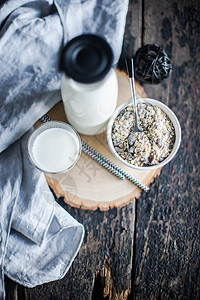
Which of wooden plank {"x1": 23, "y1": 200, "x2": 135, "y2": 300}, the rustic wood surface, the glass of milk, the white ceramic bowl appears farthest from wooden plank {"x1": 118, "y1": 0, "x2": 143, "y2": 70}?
wooden plank {"x1": 23, "y1": 200, "x2": 135, "y2": 300}

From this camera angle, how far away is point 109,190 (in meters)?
0.86

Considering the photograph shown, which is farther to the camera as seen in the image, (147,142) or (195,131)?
(195,131)

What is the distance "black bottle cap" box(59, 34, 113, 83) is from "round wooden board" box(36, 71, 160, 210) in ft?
0.93

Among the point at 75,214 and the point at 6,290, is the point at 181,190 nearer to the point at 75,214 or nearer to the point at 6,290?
the point at 75,214

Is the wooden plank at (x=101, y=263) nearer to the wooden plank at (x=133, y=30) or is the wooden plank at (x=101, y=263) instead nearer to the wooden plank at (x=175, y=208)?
the wooden plank at (x=175, y=208)

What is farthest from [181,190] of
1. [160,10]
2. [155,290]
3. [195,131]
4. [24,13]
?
[24,13]

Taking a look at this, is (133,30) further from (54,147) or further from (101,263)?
(101,263)

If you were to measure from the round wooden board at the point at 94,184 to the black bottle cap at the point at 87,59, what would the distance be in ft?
0.93

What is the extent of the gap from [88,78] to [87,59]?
5 cm

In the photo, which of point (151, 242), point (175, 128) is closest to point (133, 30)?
point (175, 128)

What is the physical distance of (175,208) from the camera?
913mm

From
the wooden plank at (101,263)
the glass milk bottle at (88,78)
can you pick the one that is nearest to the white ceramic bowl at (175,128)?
the glass milk bottle at (88,78)

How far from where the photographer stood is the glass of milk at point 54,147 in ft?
2.68

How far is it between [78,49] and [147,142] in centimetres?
30
